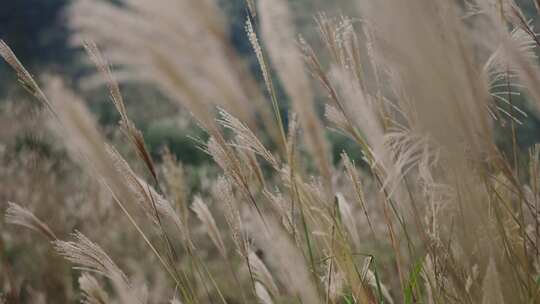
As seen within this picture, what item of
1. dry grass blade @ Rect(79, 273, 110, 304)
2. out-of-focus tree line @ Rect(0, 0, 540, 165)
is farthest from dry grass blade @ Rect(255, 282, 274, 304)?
out-of-focus tree line @ Rect(0, 0, 540, 165)

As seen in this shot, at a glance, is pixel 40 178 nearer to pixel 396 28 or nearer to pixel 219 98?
pixel 219 98

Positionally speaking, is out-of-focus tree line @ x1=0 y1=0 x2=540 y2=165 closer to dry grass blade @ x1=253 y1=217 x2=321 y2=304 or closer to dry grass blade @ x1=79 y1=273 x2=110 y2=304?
dry grass blade @ x1=79 y1=273 x2=110 y2=304

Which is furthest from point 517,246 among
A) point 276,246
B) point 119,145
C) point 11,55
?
point 119,145

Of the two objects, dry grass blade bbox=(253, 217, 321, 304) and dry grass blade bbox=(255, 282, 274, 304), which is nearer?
dry grass blade bbox=(253, 217, 321, 304)

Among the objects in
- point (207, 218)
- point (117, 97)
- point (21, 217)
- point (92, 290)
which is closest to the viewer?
point (117, 97)

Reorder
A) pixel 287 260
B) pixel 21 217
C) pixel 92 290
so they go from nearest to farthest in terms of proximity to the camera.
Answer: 1. pixel 287 260
2. pixel 92 290
3. pixel 21 217

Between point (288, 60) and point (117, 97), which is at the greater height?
point (288, 60)

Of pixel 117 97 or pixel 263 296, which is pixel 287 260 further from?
pixel 263 296

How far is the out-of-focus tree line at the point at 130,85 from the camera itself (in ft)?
→ 23.5

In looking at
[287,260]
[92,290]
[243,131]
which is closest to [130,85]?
[92,290]

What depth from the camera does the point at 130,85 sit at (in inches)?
411

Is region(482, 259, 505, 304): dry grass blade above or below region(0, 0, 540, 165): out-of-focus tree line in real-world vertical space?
above

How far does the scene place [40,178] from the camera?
272 cm

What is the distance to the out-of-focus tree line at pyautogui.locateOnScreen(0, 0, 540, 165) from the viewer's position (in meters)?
7.16
